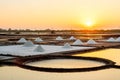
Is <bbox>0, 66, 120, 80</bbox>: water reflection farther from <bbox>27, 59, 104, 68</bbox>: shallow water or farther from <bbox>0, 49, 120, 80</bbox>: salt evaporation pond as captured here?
<bbox>27, 59, 104, 68</bbox>: shallow water

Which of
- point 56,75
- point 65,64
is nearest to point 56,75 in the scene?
point 56,75

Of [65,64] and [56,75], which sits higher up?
[65,64]

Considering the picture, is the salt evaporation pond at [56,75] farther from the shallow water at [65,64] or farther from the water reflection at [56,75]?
the shallow water at [65,64]

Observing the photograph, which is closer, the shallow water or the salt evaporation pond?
the salt evaporation pond

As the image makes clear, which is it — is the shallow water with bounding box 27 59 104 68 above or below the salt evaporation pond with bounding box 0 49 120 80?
above

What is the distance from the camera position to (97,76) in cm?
413

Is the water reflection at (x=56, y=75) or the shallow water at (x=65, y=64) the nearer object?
the water reflection at (x=56, y=75)

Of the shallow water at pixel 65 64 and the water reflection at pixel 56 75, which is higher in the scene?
the shallow water at pixel 65 64

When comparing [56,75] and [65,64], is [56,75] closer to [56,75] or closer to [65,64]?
A: [56,75]

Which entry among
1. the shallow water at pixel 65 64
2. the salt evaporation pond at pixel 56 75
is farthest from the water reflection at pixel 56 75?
the shallow water at pixel 65 64

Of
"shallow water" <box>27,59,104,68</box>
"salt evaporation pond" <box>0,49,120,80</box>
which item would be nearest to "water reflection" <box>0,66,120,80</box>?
"salt evaporation pond" <box>0,49,120,80</box>

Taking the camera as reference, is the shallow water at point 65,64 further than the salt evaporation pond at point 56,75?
Yes

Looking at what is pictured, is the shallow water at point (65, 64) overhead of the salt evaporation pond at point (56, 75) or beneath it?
overhead

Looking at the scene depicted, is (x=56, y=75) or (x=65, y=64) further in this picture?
(x=65, y=64)
